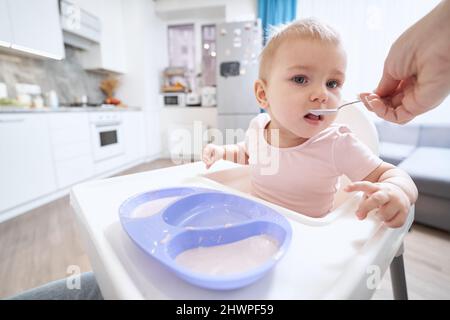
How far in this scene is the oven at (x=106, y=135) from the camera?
108 inches

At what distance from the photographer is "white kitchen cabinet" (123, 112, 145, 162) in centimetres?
343

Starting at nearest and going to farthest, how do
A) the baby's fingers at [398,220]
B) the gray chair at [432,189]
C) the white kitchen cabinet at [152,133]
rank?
1. the baby's fingers at [398,220]
2. the gray chair at [432,189]
3. the white kitchen cabinet at [152,133]

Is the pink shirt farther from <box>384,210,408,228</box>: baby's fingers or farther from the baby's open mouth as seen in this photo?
<box>384,210,408,228</box>: baby's fingers

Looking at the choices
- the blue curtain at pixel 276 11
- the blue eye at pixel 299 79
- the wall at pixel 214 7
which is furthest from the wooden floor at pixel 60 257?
the wall at pixel 214 7

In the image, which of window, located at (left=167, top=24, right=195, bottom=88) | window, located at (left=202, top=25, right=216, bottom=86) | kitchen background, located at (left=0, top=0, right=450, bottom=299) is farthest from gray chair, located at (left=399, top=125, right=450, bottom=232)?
window, located at (left=167, top=24, right=195, bottom=88)

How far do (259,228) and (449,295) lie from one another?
1249mm

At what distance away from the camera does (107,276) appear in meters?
0.24

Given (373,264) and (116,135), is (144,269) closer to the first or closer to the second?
(373,264)

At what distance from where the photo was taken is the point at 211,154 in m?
0.68

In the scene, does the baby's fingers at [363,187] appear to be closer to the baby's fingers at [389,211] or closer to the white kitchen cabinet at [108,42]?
the baby's fingers at [389,211]

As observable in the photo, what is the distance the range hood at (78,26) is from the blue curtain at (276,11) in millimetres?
2262

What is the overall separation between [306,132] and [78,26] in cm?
324

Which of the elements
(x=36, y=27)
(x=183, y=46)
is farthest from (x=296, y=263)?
(x=183, y=46)

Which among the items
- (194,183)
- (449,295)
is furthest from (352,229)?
(449,295)
